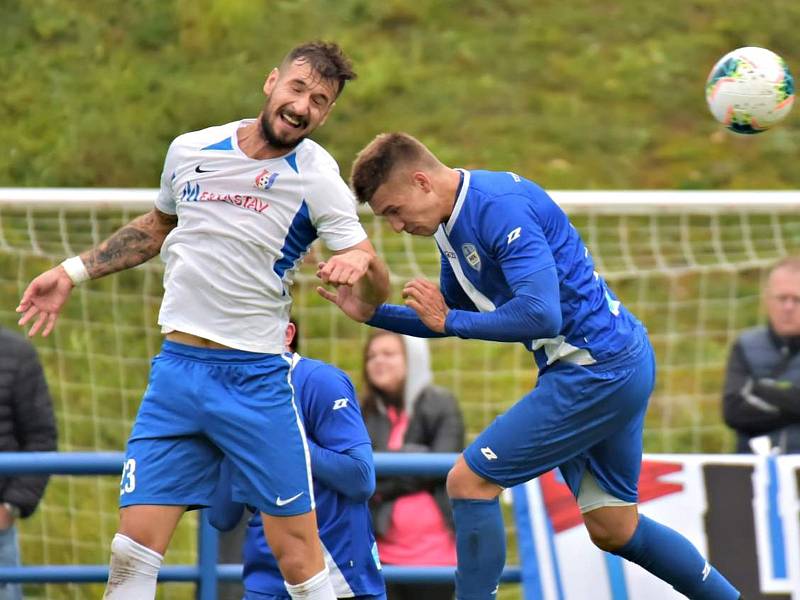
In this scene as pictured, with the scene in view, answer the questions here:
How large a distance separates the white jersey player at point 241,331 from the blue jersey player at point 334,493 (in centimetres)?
11

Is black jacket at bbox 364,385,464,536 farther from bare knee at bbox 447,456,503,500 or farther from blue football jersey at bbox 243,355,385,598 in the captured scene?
blue football jersey at bbox 243,355,385,598

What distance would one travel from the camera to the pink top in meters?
6.81

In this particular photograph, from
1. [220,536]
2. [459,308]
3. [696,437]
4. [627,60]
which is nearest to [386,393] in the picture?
[220,536]

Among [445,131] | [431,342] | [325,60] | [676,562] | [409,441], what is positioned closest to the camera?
[325,60]

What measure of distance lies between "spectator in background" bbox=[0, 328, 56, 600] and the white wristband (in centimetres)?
164

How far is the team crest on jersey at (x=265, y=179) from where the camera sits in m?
5.04

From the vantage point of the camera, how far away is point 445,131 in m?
12.2

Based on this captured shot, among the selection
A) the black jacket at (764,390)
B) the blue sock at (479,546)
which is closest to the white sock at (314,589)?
the blue sock at (479,546)

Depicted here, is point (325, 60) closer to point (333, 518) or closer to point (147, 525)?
point (333, 518)

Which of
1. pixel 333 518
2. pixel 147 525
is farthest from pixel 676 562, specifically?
pixel 147 525

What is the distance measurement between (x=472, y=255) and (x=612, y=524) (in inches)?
46.5

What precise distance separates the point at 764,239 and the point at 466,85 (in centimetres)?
330

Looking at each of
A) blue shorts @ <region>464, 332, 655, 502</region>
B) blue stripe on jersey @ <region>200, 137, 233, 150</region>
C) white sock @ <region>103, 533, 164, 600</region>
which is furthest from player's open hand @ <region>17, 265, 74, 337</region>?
blue shorts @ <region>464, 332, 655, 502</region>

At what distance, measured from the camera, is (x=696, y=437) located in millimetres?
10047
